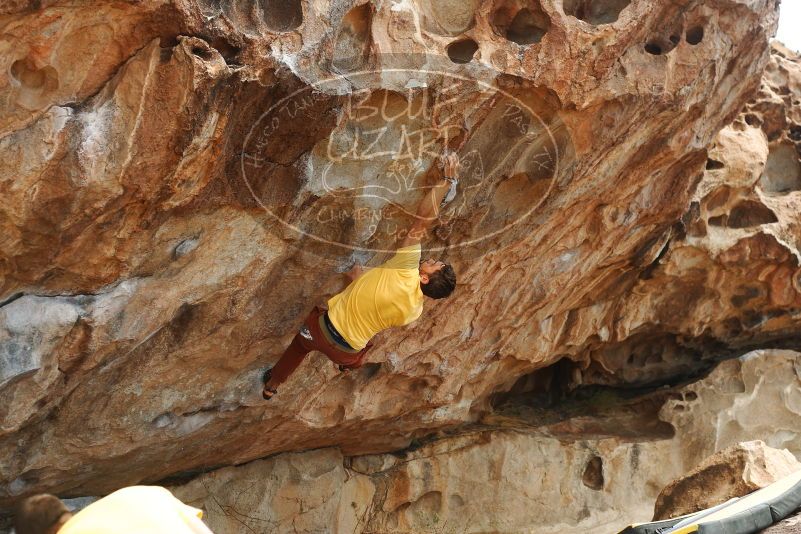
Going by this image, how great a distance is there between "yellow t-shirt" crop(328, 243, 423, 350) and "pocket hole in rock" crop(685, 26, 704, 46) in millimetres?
1981

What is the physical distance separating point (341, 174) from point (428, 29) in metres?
0.78

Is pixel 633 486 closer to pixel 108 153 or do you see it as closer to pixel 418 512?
pixel 418 512

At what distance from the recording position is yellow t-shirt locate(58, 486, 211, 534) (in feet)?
6.73

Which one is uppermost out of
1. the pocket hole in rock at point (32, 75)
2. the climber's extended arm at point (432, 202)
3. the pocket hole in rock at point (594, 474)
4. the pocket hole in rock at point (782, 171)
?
the pocket hole in rock at point (782, 171)

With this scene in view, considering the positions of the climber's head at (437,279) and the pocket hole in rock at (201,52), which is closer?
the pocket hole in rock at (201,52)

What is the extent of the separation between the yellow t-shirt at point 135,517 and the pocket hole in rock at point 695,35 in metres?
3.78

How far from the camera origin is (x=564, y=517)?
6750mm

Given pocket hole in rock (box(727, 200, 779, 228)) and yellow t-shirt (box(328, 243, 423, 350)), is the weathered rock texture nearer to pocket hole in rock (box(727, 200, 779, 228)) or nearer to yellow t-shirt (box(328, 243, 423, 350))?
pocket hole in rock (box(727, 200, 779, 228))

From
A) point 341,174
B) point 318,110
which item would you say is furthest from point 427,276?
point 318,110

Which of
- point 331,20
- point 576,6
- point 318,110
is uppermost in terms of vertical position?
point 576,6

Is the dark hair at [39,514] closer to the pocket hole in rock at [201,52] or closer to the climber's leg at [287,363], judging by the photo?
the pocket hole in rock at [201,52]

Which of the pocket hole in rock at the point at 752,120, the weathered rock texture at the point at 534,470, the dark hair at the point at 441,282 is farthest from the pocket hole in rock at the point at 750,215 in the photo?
the dark hair at the point at 441,282

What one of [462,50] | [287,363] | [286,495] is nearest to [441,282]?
[287,363]

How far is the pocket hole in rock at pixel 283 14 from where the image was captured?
3.66 meters
